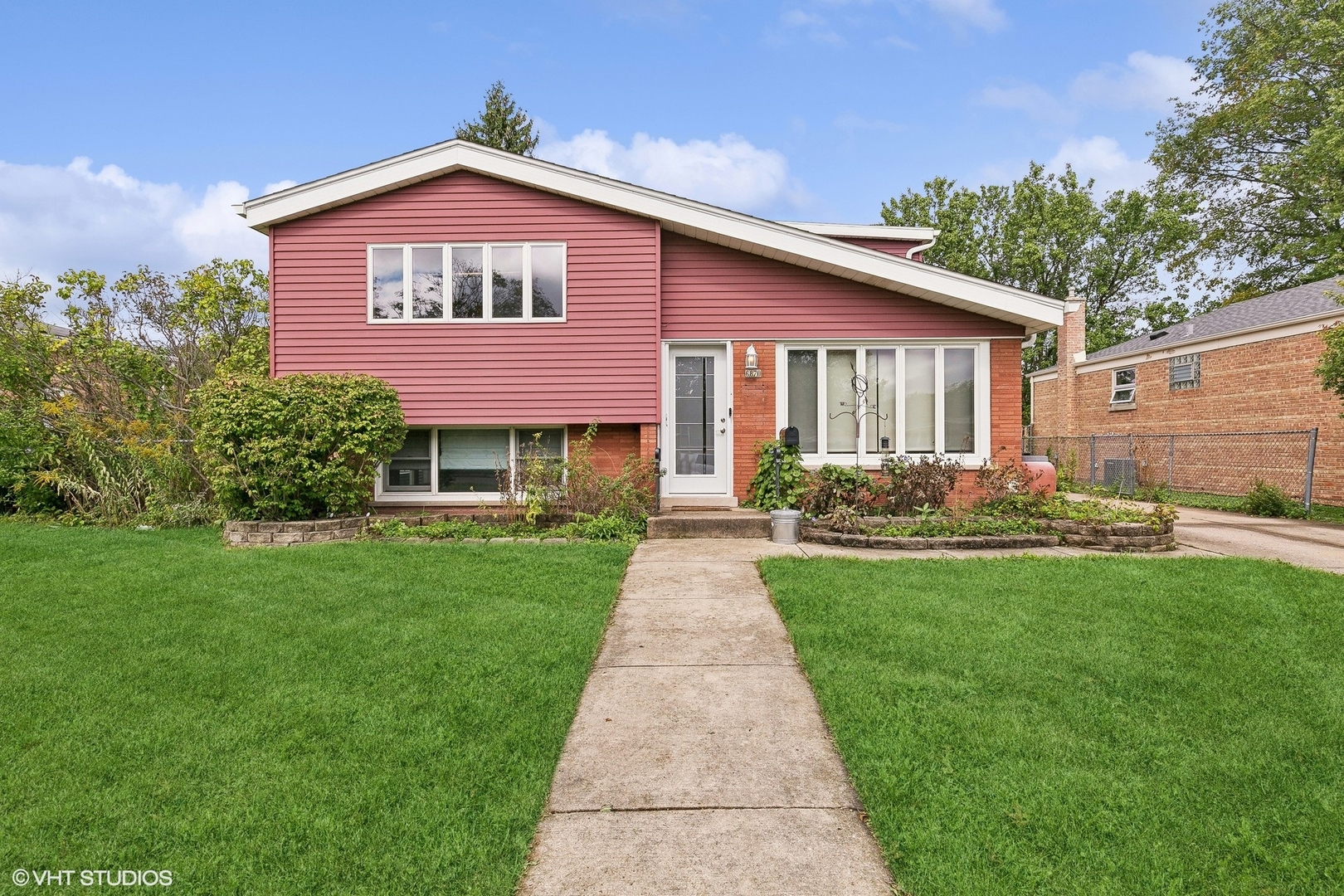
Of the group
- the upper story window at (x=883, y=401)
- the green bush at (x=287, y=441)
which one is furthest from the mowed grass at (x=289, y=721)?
the upper story window at (x=883, y=401)

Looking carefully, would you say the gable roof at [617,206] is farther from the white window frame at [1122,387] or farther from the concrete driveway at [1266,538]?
the white window frame at [1122,387]

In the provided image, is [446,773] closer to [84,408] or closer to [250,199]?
[250,199]

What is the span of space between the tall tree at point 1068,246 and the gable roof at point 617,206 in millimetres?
22064

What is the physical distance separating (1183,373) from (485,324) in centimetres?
1558

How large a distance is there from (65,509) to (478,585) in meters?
8.80

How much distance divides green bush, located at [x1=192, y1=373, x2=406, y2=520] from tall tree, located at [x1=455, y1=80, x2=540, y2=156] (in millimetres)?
20027

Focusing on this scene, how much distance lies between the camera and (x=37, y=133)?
14500 millimetres

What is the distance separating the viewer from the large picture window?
9.55 m

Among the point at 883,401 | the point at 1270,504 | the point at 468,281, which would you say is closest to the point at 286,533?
the point at 468,281

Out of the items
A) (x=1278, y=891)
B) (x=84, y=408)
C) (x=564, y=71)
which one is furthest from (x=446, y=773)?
(x=564, y=71)

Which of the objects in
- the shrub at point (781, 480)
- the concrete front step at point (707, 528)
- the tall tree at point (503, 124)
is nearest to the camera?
the concrete front step at point (707, 528)

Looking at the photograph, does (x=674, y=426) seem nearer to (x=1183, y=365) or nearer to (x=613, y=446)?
(x=613, y=446)

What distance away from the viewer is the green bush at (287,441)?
296 inches

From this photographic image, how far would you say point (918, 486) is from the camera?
27.3 feet
